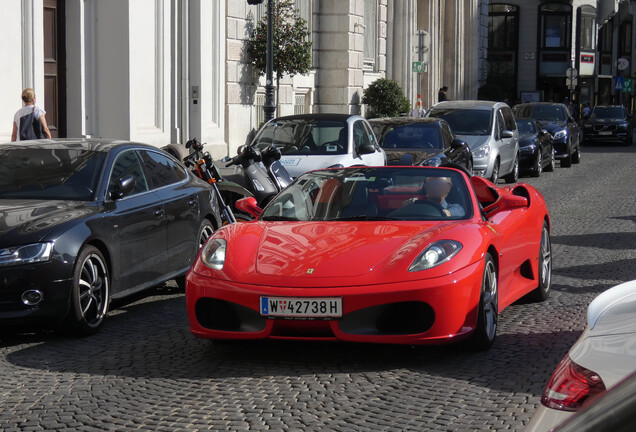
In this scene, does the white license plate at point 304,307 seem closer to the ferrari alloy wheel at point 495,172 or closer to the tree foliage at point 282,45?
the ferrari alloy wheel at point 495,172

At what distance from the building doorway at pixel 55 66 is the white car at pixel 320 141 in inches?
213

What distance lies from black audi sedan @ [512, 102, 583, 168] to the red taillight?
87.5 feet

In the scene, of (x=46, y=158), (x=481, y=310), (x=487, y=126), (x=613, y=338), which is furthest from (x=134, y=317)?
(x=487, y=126)

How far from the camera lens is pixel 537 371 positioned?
6562mm

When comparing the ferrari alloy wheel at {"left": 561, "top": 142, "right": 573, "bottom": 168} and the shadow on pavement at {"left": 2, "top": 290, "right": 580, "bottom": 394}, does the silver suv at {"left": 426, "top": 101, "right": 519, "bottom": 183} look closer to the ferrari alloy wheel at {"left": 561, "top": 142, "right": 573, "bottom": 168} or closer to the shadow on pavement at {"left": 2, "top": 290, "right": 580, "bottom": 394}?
the ferrari alloy wheel at {"left": 561, "top": 142, "right": 573, "bottom": 168}

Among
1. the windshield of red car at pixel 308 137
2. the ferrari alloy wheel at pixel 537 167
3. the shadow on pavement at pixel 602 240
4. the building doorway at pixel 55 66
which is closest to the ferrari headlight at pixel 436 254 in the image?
the shadow on pavement at pixel 602 240

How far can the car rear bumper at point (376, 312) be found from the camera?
6578mm

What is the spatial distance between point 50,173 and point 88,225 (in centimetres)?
101

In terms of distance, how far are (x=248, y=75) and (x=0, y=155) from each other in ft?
62.5

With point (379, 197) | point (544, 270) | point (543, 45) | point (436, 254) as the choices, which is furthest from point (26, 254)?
point (543, 45)

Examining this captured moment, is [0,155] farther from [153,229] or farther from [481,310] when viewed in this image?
[481,310]

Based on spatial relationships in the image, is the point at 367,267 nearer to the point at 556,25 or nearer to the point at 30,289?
the point at 30,289

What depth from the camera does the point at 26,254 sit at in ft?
24.4

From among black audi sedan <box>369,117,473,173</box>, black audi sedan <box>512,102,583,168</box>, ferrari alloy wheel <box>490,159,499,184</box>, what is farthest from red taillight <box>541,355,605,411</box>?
black audi sedan <box>512,102,583,168</box>
